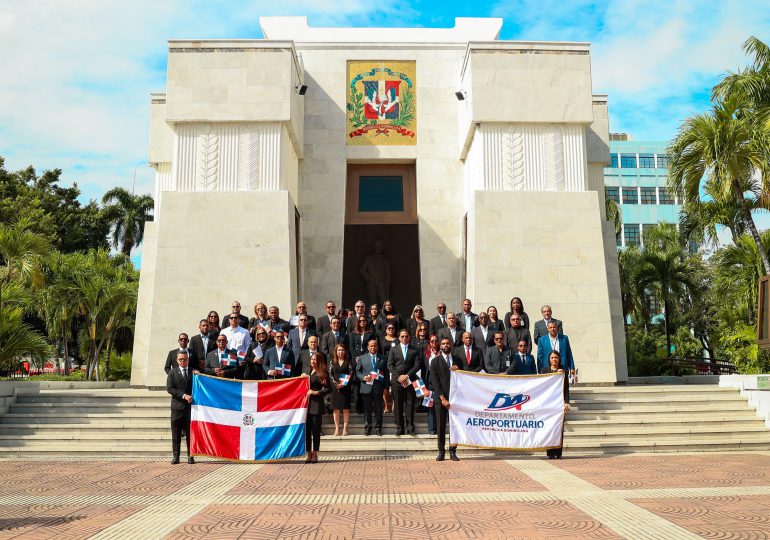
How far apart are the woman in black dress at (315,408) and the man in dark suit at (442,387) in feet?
5.65

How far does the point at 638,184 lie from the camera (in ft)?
229

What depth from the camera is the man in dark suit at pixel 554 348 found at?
12859mm

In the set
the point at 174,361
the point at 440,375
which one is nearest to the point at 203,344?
the point at 174,361

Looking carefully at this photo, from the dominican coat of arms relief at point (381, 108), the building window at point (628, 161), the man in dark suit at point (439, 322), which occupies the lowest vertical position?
the man in dark suit at point (439, 322)

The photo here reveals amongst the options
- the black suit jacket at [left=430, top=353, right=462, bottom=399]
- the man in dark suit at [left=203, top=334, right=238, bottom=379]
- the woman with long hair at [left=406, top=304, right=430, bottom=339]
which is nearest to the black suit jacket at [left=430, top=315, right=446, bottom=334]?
the woman with long hair at [left=406, top=304, right=430, bottom=339]

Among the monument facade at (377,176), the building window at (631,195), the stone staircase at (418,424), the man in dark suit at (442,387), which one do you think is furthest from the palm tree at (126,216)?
the building window at (631,195)

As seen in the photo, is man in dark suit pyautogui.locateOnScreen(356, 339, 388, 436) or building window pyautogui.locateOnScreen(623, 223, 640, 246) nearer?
man in dark suit pyautogui.locateOnScreen(356, 339, 388, 436)

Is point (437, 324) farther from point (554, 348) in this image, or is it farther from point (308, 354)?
point (308, 354)

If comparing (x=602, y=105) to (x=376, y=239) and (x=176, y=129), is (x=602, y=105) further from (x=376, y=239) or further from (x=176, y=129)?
(x=176, y=129)

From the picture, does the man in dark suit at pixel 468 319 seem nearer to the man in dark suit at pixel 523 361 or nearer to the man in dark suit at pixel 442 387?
the man in dark suit at pixel 523 361

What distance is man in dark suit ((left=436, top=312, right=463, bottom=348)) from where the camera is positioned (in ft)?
41.7

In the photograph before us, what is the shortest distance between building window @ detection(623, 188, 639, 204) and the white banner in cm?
6251

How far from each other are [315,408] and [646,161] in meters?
66.7

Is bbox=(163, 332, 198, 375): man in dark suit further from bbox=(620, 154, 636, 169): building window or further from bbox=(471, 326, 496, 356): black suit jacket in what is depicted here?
bbox=(620, 154, 636, 169): building window
